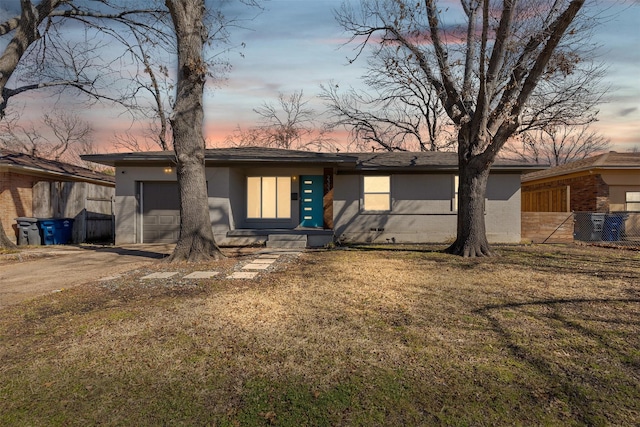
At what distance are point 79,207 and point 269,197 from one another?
8.08 meters

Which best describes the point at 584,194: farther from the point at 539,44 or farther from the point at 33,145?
the point at 33,145

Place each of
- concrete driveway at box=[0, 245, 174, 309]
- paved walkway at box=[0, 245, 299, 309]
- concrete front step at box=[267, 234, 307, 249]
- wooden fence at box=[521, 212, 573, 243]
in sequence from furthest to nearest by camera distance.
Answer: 1. wooden fence at box=[521, 212, 573, 243]
2. concrete front step at box=[267, 234, 307, 249]
3. paved walkway at box=[0, 245, 299, 309]
4. concrete driveway at box=[0, 245, 174, 309]

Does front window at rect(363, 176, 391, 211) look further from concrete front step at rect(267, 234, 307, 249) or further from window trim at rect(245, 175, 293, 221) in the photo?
concrete front step at rect(267, 234, 307, 249)

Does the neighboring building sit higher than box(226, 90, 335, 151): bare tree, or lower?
lower

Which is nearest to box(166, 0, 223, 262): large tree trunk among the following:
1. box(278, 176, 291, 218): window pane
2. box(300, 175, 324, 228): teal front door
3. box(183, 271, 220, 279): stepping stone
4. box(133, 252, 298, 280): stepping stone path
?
box(133, 252, 298, 280): stepping stone path

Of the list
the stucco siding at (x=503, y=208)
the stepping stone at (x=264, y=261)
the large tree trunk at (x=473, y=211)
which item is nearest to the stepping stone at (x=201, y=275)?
the stepping stone at (x=264, y=261)

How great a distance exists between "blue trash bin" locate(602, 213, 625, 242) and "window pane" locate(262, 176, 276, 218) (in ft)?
43.5

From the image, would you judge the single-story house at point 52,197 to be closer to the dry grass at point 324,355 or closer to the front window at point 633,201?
the dry grass at point 324,355

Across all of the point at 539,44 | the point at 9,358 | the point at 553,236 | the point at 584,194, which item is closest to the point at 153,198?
the point at 9,358

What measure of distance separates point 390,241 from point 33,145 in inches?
1349

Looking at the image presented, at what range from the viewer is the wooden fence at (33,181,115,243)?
45.0 feet

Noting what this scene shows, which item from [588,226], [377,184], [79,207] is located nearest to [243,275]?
[377,184]

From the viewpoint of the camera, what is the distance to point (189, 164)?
854cm

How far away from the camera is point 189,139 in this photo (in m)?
8.59
